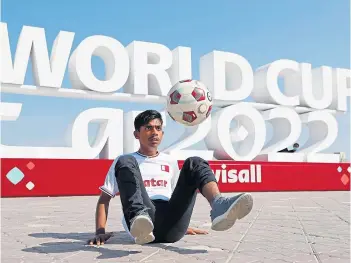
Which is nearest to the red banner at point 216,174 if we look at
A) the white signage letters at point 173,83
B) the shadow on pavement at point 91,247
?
the white signage letters at point 173,83

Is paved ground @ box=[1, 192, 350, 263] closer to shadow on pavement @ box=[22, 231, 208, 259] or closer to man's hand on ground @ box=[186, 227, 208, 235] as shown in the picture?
shadow on pavement @ box=[22, 231, 208, 259]

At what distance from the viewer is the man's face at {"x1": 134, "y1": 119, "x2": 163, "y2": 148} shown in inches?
135

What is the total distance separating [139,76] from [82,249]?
10813mm

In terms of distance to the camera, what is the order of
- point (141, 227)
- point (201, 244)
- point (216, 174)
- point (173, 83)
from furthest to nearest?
point (173, 83) → point (216, 174) → point (201, 244) → point (141, 227)

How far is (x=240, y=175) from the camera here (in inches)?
548

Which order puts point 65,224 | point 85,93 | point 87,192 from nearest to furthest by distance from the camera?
point 65,224, point 87,192, point 85,93

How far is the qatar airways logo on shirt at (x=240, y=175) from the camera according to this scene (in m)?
13.6

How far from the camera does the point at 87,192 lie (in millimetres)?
12062

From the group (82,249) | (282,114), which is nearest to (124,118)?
(282,114)

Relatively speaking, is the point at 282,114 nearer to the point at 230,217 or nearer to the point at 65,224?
the point at 65,224

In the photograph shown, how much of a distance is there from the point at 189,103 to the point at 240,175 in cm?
925

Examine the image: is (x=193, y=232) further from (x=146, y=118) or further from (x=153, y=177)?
(x=146, y=118)

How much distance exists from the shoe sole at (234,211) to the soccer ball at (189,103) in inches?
86.8

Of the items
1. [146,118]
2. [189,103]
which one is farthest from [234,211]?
[189,103]
